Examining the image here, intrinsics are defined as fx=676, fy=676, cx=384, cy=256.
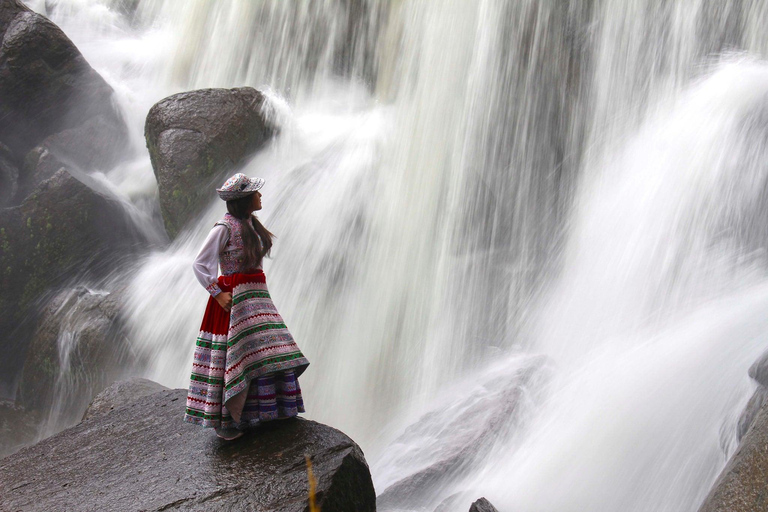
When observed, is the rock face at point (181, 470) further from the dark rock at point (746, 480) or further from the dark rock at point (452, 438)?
the dark rock at point (746, 480)

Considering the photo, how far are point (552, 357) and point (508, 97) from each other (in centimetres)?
353

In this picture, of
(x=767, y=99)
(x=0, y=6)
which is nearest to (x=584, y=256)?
(x=767, y=99)

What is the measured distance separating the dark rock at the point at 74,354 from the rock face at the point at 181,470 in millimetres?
3601

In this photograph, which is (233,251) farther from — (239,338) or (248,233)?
(239,338)

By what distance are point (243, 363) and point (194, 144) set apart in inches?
243

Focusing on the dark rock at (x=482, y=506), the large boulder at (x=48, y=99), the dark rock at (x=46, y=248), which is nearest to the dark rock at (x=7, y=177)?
the large boulder at (x=48, y=99)

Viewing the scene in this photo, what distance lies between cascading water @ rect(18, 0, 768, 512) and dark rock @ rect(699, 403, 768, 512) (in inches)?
31.9

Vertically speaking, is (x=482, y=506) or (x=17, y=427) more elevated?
(x=482, y=506)

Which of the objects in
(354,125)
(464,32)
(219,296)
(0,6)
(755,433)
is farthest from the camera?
(0,6)

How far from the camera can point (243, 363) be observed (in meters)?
3.58

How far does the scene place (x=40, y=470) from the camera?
4125mm

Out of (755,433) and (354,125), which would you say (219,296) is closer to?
(755,433)

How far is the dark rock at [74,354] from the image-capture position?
7980mm

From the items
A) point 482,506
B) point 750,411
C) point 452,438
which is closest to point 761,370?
point 750,411
